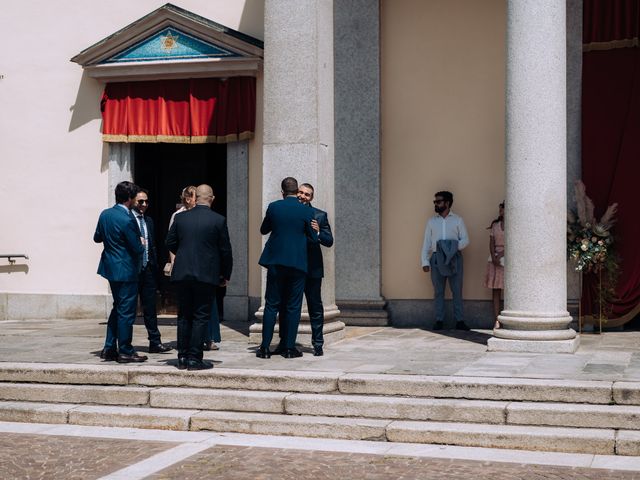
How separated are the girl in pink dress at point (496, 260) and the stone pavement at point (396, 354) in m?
0.57

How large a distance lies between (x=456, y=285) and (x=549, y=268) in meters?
3.07

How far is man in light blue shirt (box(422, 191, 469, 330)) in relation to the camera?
45.8ft

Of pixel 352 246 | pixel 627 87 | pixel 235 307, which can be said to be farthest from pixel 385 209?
pixel 627 87

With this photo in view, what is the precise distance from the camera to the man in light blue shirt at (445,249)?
13.9 metres

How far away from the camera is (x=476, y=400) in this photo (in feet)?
28.5

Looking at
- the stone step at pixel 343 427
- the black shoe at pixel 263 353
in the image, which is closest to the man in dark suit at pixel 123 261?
the stone step at pixel 343 427

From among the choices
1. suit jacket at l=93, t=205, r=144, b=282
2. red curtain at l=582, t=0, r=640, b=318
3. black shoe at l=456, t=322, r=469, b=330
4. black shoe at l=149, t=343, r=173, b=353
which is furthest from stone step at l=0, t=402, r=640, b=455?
red curtain at l=582, t=0, r=640, b=318

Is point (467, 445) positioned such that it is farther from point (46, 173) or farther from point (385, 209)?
point (46, 173)

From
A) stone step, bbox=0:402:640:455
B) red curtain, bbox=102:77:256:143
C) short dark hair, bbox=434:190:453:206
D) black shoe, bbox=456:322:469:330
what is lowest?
stone step, bbox=0:402:640:455

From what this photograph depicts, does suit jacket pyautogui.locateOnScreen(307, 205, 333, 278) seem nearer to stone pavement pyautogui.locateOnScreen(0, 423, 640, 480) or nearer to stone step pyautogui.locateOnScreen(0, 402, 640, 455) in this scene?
stone step pyautogui.locateOnScreen(0, 402, 640, 455)

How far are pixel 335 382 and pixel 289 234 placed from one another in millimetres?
1943

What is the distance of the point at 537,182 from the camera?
1099cm

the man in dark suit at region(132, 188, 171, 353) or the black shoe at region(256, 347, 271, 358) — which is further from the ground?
the man in dark suit at region(132, 188, 171, 353)

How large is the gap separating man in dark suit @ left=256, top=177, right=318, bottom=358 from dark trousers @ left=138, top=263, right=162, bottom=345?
1.29 metres
